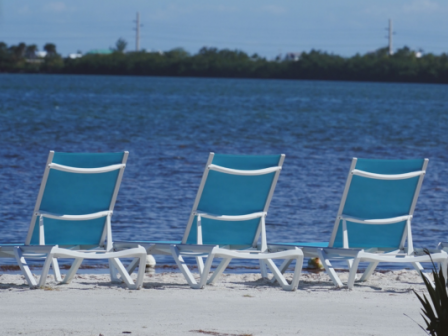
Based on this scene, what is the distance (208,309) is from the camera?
182 inches

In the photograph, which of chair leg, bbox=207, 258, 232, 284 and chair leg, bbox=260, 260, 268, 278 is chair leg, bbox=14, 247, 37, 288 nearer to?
chair leg, bbox=207, 258, 232, 284

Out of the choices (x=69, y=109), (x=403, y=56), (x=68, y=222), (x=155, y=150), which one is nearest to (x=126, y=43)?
(x=403, y=56)

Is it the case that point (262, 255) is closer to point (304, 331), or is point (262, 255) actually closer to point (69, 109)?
point (304, 331)

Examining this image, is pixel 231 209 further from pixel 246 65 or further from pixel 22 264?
pixel 246 65

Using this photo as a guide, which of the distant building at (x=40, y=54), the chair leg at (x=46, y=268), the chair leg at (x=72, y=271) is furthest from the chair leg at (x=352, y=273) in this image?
the distant building at (x=40, y=54)

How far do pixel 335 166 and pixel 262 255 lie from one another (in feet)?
39.8

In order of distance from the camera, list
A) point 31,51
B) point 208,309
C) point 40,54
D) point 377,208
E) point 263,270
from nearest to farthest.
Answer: point 208,309, point 377,208, point 263,270, point 31,51, point 40,54

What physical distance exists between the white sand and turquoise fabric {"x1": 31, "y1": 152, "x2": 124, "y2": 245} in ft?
1.09

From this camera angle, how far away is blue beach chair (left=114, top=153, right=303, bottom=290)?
546 cm

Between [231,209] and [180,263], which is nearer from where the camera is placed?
[180,263]

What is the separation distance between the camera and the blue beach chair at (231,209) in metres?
5.46

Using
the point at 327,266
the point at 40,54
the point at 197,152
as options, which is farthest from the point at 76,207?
the point at 40,54

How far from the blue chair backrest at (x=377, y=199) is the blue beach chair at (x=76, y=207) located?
1469 mm

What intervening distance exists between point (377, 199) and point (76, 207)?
2.01 metres
